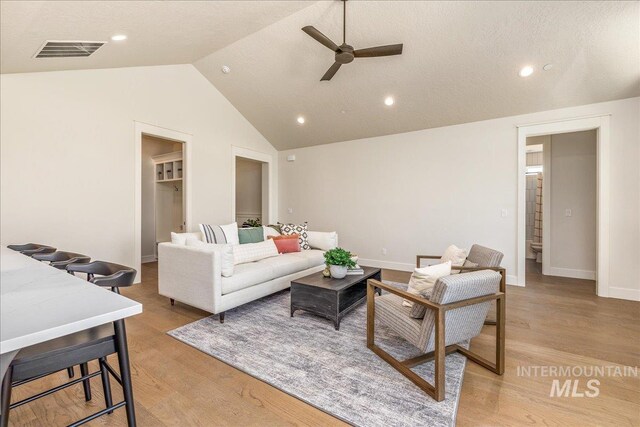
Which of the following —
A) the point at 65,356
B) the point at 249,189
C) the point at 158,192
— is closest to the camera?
the point at 65,356

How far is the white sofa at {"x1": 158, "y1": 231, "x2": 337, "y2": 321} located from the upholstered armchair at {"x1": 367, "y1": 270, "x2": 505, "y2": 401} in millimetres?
1459

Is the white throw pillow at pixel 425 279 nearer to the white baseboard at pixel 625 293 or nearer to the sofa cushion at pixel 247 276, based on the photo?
the sofa cushion at pixel 247 276

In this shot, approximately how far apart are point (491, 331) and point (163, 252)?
3.48 metres

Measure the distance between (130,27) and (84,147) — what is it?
1.80 metres

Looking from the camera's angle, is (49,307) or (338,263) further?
(338,263)

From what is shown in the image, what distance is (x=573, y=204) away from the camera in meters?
4.84

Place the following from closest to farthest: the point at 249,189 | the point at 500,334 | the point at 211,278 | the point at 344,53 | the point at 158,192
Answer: the point at 500,334 → the point at 211,278 → the point at 344,53 → the point at 158,192 → the point at 249,189

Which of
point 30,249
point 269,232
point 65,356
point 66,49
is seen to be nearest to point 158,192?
point 269,232

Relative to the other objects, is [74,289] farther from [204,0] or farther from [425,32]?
[425,32]

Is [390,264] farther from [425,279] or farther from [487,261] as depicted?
[425,279]

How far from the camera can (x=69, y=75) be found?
3.57 metres

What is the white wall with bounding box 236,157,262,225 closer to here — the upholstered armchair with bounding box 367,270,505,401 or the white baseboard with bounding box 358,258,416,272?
the white baseboard with bounding box 358,258,416,272

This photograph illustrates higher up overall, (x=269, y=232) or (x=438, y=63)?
(x=438, y=63)

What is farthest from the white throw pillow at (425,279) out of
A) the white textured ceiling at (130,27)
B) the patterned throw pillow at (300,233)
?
the white textured ceiling at (130,27)
